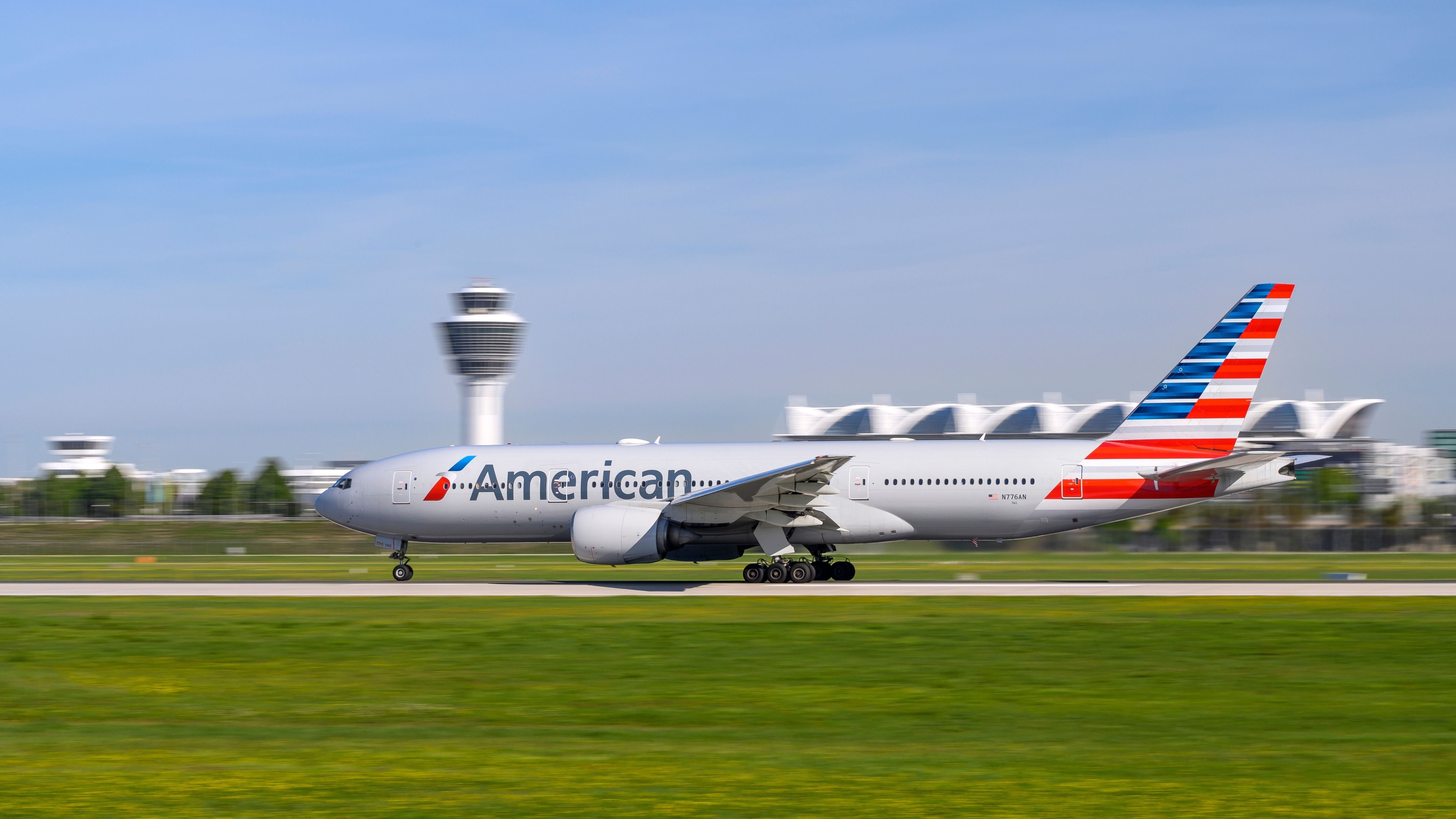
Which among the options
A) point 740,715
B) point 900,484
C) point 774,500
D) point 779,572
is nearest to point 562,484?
point 774,500

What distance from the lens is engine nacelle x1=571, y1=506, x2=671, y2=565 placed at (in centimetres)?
2995

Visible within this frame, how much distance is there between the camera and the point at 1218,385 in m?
31.0

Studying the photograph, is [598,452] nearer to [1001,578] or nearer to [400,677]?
[1001,578]

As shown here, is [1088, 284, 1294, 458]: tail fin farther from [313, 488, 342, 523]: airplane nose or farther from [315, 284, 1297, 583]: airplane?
[313, 488, 342, 523]: airplane nose

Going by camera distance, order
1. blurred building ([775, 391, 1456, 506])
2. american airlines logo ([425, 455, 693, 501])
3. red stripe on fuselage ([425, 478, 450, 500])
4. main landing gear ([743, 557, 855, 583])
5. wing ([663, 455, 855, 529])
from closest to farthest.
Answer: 1. wing ([663, 455, 855, 529])
2. main landing gear ([743, 557, 855, 583])
3. american airlines logo ([425, 455, 693, 501])
4. red stripe on fuselage ([425, 478, 450, 500])
5. blurred building ([775, 391, 1456, 506])

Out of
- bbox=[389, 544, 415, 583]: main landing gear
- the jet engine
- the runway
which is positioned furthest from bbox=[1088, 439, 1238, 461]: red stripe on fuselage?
bbox=[389, 544, 415, 583]: main landing gear

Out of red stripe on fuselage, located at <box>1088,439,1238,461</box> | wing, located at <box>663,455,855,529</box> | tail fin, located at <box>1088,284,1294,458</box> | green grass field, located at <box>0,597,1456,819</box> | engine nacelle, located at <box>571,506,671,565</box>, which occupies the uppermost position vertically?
tail fin, located at <box>1088,284,1294,458</box>

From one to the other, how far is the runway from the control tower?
278 ft

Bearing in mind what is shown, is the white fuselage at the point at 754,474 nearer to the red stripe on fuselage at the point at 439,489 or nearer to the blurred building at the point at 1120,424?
the red stripe on fuselage at the point at 439,489

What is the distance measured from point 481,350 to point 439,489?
83.9 metres

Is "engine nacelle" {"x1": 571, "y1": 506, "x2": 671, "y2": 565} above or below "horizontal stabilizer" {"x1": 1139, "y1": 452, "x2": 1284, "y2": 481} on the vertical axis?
below

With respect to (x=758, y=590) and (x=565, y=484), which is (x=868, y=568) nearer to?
(x=565, y=484)

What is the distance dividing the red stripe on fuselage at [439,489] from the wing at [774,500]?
6.68m

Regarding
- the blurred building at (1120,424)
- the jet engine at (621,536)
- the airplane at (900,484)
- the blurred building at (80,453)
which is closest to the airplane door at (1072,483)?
the airplane at (900,484)
